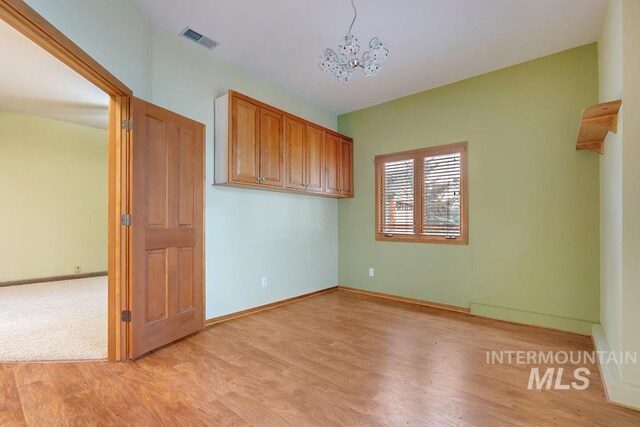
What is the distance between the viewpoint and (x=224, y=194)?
344 cm

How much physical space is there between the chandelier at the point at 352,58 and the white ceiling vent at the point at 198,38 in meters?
1.51

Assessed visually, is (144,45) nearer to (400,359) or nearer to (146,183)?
(146,183)

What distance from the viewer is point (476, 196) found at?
3701 mm

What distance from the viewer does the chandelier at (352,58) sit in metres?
2.13

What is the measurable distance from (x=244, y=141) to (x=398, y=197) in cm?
238

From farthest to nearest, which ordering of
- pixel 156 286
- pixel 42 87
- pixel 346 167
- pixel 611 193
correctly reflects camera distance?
1. pixel 346 167
2. pixel 42 87
3. pixel 156 286
4. pixel 611 193

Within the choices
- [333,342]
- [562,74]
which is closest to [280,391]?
[333,342]

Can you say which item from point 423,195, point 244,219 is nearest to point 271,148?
point 244,219

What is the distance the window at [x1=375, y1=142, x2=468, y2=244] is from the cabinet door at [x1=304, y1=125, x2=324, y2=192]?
3.13ft

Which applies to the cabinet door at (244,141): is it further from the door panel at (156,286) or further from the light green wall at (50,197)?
the light green wall at (50,197)

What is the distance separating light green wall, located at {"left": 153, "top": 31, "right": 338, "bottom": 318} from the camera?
122 inches

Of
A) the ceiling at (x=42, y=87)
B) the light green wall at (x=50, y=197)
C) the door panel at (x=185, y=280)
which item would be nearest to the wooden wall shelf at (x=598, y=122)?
the door panel at (x=185, y=280)

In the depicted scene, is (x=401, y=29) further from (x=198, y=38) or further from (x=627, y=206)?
(x=627, y=206)

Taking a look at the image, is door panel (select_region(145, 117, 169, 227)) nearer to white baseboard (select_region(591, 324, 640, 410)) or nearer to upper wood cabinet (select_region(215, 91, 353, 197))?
upper wood cabinet (select_region(215, 91, 353, 197))
